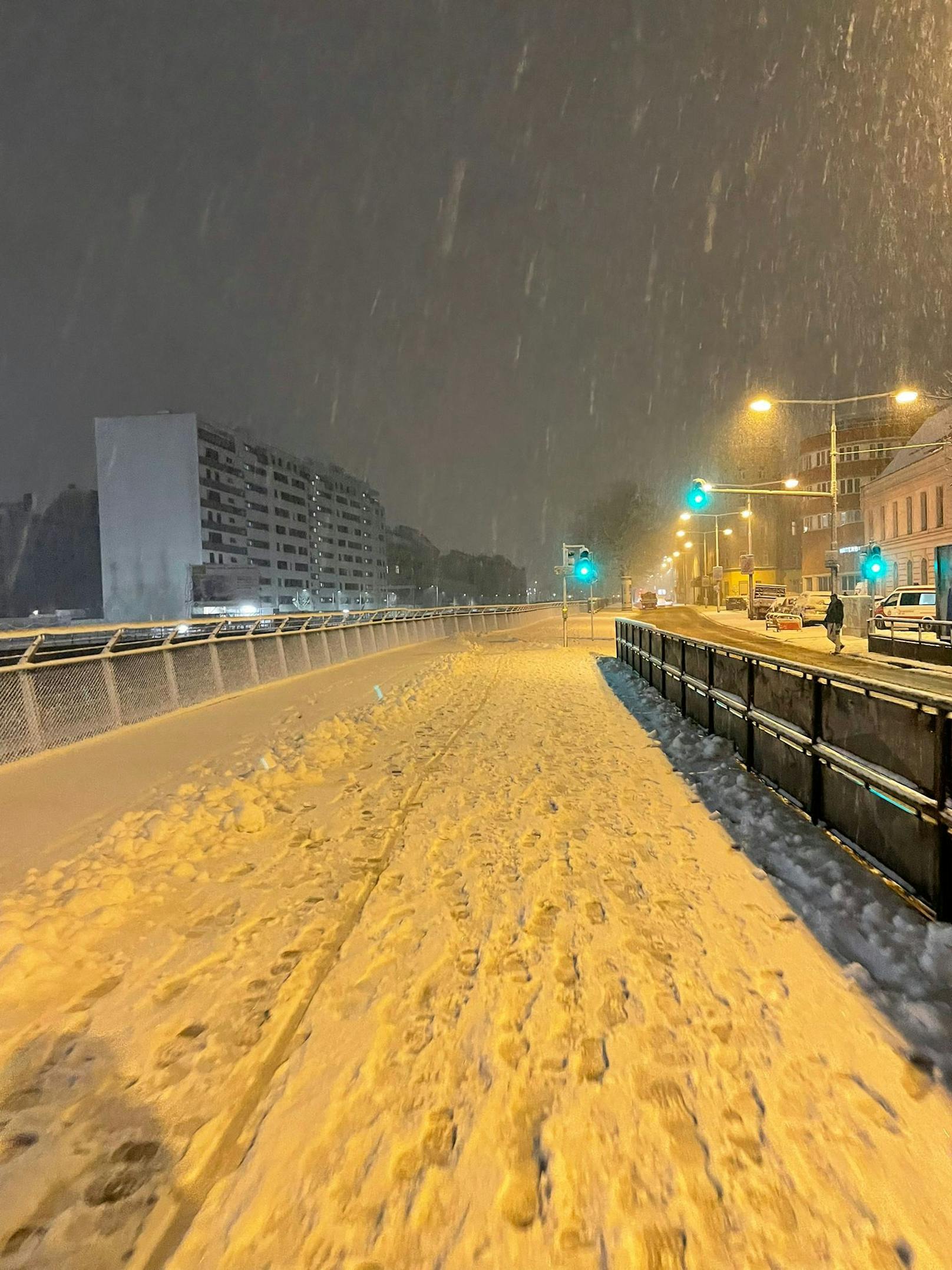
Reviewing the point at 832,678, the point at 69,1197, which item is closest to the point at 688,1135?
the point at 69,1197

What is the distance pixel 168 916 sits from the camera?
502 cm

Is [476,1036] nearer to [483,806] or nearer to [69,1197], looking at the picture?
[69,1197]

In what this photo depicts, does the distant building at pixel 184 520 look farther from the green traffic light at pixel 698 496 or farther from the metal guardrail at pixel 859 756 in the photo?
the metal guardrail at pixel 859 756

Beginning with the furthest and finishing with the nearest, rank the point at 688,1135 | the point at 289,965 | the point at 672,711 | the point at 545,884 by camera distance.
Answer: the point at 672,711
the point at 545,884
the point at 289,965
the point at 688,1135

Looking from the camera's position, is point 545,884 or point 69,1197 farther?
point 545,884

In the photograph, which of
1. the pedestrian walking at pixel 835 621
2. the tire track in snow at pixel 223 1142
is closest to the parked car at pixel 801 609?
the pedestrian walking at pixel 835 621

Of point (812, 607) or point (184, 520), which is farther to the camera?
point (184, 520)

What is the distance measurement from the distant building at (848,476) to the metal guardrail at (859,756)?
63.3m

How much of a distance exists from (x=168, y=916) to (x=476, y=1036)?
2.62 m

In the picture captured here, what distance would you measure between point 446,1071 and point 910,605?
32926mm

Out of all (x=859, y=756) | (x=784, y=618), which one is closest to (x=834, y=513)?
(x=784, y=618)

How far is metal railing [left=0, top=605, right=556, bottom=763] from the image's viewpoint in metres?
9.98

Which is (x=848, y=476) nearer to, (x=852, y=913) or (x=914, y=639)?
(x=914, y=639)

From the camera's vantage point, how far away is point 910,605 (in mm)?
30406
